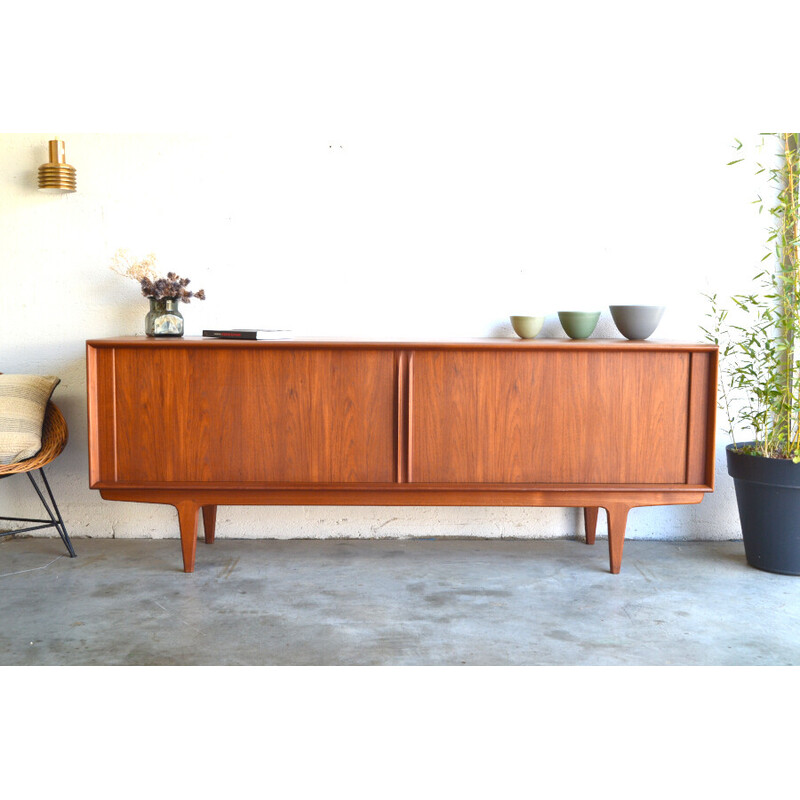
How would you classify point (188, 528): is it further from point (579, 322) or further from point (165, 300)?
point (579, 322)

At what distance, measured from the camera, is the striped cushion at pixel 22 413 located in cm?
333

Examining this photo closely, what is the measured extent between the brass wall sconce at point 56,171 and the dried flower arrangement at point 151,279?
371mm

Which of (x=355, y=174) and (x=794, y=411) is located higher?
(x=355, y=174)

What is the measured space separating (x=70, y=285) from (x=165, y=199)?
59cm

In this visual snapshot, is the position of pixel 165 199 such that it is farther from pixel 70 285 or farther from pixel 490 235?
pixel 490 235

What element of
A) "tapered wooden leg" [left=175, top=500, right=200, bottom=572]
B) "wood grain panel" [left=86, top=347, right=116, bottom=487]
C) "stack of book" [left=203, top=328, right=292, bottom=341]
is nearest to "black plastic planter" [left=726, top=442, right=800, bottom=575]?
"stack of book" [left=203, top=328, right=292, bottom=341]

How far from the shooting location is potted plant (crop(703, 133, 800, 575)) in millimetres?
3361

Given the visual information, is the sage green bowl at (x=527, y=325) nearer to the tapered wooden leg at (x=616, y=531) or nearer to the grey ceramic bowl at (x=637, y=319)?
the grey ceramic bowl at (x=637, y=319)

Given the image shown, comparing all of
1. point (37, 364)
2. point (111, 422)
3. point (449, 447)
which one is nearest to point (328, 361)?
point (449, 447)

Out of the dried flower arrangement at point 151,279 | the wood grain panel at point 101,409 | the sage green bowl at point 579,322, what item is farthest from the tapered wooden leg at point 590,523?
the wood grain panel at point 101,409

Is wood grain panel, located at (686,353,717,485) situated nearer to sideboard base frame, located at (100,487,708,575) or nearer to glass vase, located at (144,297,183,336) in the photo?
sideboard base frame, located at (100,487,708,575)

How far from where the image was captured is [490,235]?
379 cm

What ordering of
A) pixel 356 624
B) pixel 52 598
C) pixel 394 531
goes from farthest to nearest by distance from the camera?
pixel 394 531, pixel 52 598, pixel 356 624

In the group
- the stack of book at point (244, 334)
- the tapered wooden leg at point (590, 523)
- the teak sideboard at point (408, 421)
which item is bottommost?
the tapered wooden leg at point (590, 523)
